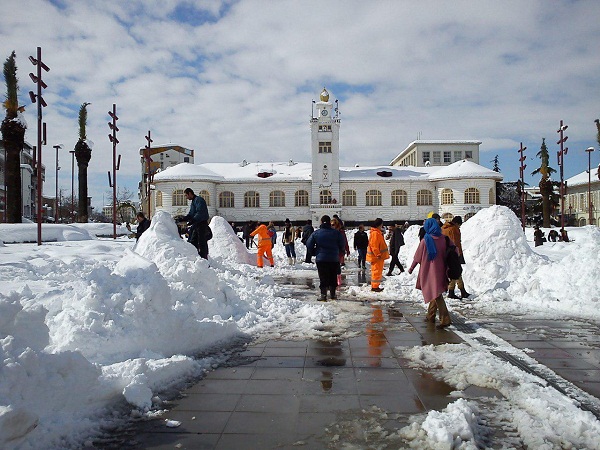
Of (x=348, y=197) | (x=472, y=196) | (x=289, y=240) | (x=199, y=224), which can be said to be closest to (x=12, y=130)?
(x=289, y=240)

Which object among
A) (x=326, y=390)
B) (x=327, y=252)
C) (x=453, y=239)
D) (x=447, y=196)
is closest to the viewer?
(x=326, y=390)

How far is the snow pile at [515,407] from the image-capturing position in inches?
136

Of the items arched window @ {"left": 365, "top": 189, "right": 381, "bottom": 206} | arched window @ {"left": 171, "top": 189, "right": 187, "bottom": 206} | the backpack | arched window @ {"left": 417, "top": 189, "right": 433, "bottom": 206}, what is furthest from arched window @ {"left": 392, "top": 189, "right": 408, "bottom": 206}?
the backpack

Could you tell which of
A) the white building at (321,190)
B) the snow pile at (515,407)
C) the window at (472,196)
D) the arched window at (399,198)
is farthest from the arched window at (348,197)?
the snow pile at (515,407)

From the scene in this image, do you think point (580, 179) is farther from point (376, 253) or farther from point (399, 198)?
point (376, 253)

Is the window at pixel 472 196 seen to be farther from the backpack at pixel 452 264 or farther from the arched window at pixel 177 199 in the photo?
the backpack at pixel 452 264

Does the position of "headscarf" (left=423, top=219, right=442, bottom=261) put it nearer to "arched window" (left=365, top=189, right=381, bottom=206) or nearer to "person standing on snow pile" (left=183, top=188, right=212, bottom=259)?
"person standing on snow pile" (left=183, top=188, right=212, bottom=259)

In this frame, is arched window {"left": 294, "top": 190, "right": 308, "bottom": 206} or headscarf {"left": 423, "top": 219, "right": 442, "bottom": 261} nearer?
headscarf {"left": 423, "top": 219, "right": 442, "bottom": 261}

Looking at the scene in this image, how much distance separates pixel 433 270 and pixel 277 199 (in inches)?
2029

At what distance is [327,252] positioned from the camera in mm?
9742

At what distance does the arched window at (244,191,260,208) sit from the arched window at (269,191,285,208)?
1549 millimetres

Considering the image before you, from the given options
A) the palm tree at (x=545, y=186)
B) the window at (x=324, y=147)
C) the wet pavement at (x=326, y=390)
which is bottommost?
the wet pavement at (x=326, y=390)

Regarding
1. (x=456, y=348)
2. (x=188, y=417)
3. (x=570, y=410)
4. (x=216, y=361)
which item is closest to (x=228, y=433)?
(x=188, y=417)

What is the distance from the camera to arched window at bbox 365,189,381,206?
2281 inches
